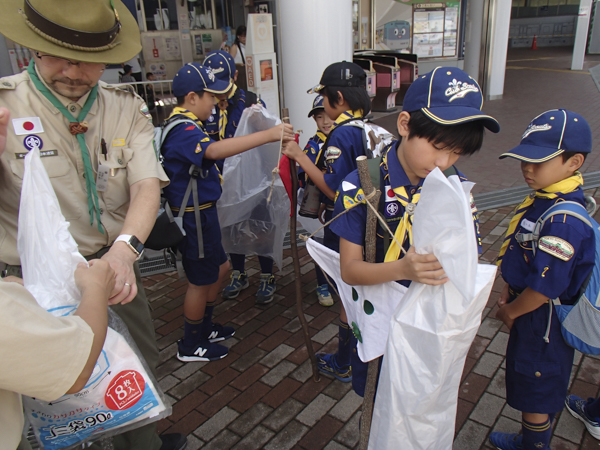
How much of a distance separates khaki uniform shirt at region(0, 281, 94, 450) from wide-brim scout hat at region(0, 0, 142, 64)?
1087 millimetres

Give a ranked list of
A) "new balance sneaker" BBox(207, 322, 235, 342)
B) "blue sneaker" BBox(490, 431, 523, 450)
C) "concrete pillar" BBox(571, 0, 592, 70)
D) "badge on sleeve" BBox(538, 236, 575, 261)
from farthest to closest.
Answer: "concrete pillar" BBox(571, 0, 592, 70) → "new balance sneaker" BBox(207, 322, 235, 342) → "blue sneaker" BBox(490, 431, 523, 450) → "badge on sleeve" BBox(538, 236, 575, 261)

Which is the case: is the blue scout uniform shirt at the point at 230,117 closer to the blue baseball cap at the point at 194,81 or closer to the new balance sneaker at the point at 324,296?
the blue baseball cap at the point at 194,81

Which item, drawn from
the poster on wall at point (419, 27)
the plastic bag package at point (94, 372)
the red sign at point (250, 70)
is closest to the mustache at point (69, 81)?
the plastic bag package at point (94, 372)

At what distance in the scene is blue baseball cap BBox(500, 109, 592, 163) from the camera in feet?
6.56

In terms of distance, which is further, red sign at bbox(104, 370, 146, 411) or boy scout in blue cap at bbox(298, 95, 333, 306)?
boy scout in blue cap at bbox(298, 95, 333, 306)

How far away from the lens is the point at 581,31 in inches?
618

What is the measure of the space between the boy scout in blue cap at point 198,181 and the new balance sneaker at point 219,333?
4.3 inches

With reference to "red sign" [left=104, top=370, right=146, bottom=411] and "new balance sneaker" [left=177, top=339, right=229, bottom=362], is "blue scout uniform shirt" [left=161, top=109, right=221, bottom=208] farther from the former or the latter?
"red sign" [left=104, top=370, right=146, bottom=411]

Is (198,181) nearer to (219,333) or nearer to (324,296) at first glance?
(219,333)

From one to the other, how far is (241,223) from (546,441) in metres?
2.56

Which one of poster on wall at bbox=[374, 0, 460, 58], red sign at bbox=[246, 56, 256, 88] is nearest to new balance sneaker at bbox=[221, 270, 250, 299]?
red sign at bbox=[246, 56, 256, 88]

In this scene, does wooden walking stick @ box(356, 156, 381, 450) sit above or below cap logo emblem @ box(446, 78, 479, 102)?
→ below

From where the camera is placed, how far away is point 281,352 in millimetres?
3354

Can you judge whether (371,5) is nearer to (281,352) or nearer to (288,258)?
(288,258)
